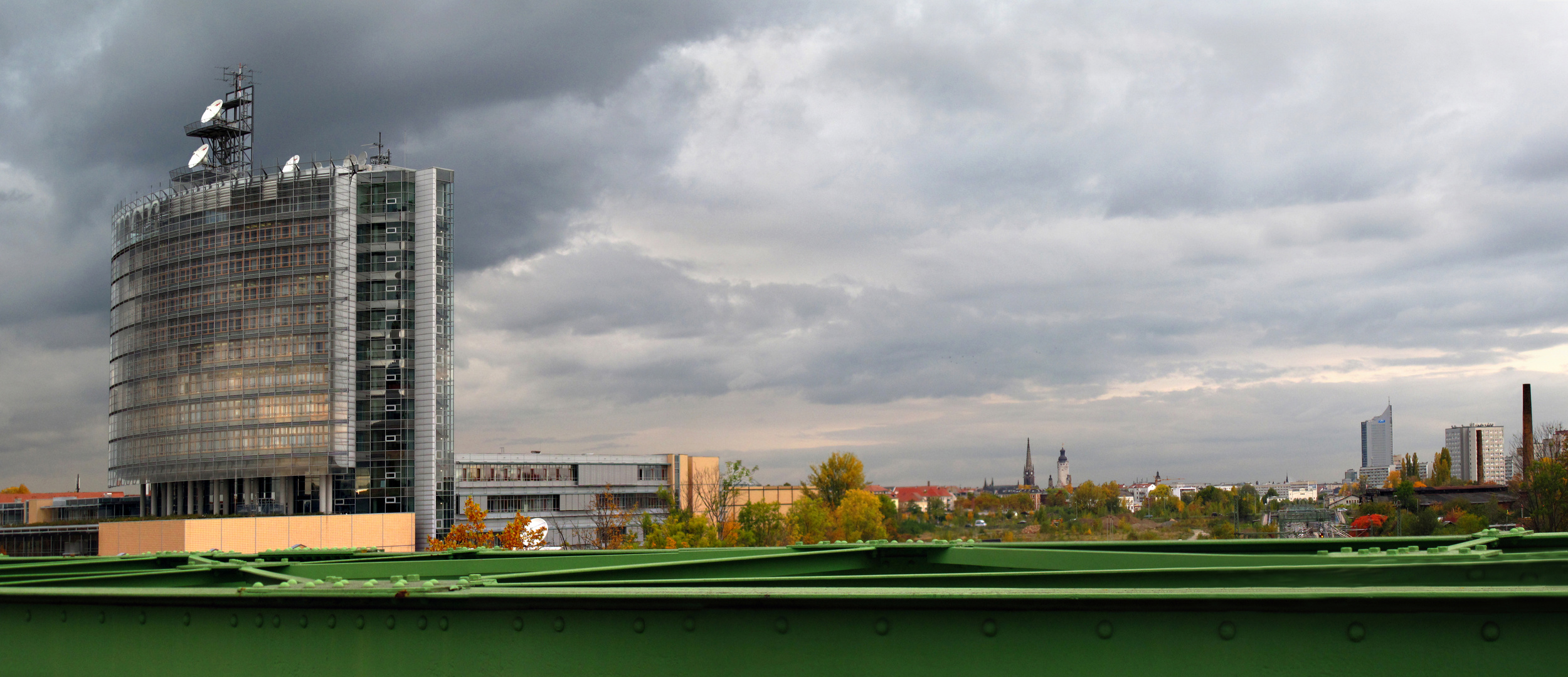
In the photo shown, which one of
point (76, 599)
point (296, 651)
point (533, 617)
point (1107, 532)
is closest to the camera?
point (533, 617)

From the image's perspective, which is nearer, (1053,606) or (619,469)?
(1053,606)

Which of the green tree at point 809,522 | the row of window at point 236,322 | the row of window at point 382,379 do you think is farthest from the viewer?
the row of window at point 382,379

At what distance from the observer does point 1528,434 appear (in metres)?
82.2

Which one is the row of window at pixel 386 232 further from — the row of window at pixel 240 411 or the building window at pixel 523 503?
the building window at pixel 523 503

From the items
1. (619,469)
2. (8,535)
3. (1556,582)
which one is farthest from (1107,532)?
(1556,582)

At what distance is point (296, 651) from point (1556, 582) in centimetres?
500

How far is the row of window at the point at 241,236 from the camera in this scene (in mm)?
80500

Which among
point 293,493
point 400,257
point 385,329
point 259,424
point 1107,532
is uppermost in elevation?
point 400,257

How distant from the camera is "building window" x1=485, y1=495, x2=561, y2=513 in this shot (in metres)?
92.4

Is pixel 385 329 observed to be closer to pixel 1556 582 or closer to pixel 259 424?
pixel 259 424

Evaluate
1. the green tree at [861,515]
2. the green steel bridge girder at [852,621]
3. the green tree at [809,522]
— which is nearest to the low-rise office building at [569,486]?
the green tree at [861,515]

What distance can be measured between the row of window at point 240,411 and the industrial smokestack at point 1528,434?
86987 millimetres

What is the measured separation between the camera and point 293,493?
3130 inches

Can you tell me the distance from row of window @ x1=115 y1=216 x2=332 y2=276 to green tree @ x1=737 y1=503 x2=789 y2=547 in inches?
1570
